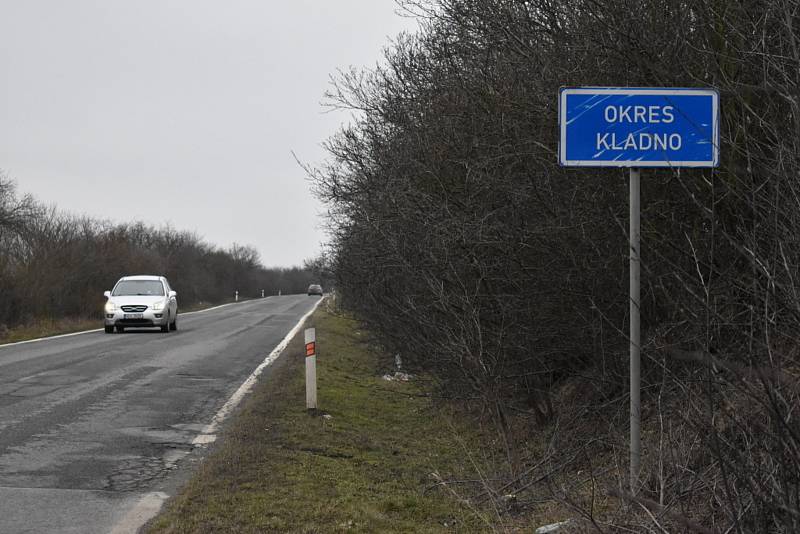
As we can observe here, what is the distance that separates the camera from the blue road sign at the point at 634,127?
17.7 feet

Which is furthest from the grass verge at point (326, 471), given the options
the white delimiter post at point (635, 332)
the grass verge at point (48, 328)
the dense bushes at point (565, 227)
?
the grass verge at point (48, 328)

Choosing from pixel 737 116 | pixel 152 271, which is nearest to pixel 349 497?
pixel 737 116

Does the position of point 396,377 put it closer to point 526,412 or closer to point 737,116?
point 526,412

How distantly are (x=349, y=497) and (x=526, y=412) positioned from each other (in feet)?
8.66

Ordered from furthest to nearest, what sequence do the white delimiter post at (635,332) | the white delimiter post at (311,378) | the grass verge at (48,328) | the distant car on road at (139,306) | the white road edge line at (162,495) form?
the grass verge at (48,328), the distant car on road at (139,306), the white delimiter post at (311,378), the white road edge line at (162,495), the white delimiter post at (635,332)

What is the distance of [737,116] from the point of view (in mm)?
6188

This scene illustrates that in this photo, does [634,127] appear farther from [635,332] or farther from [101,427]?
[101,427]

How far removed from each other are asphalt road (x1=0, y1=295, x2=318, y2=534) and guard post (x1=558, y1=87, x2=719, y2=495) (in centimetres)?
364

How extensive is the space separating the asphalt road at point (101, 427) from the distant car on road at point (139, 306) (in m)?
6.44

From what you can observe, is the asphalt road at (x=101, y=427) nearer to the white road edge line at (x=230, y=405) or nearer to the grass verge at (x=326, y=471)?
the white road edge line at (x=230, y=405)

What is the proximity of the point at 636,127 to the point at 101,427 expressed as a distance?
685 cm

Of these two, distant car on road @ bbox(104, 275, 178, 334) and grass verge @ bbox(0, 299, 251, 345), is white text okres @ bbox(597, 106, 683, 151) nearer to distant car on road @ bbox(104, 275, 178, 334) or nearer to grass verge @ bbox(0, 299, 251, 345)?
distant car on road @ bbox(104, 275, 178, 334)

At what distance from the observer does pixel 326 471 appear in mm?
7836

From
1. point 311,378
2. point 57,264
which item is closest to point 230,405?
point 311,378
